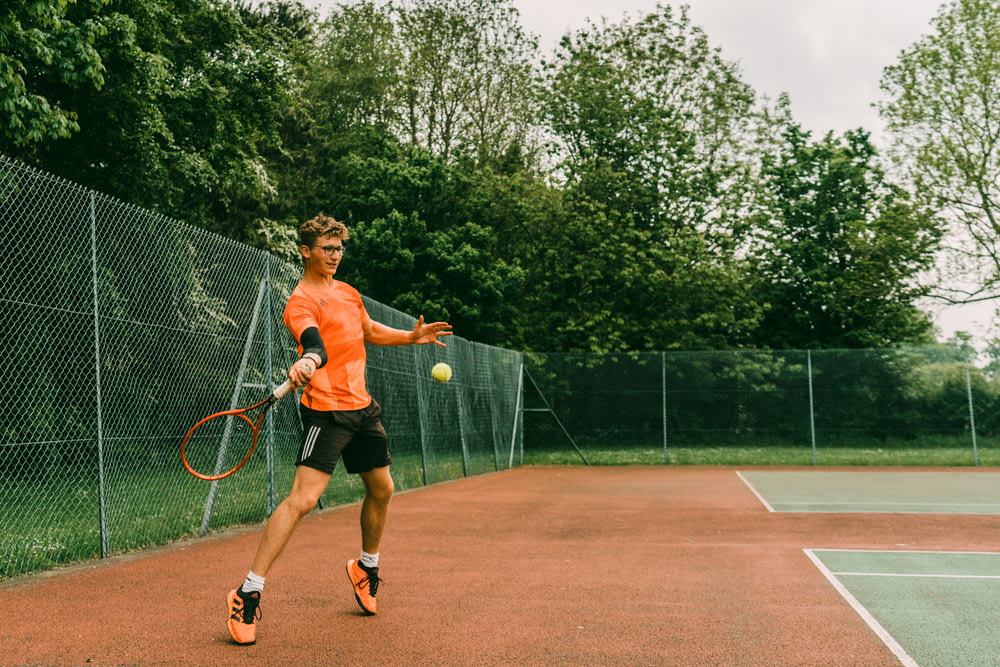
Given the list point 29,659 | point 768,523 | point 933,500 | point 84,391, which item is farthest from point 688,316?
point 29,659

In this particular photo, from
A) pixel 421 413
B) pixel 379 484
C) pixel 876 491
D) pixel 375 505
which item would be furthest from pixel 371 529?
pixel 876 491

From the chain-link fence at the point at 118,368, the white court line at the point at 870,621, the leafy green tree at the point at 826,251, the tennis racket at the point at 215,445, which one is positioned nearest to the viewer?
the white court line at the point at 870,621

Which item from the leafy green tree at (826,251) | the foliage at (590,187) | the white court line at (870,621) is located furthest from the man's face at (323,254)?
the leafy green tree at (826,251)

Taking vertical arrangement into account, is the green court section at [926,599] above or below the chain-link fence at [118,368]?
below

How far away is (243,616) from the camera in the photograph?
164 inches

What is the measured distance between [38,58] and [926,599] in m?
11.4

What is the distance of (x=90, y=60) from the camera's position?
1205 cm

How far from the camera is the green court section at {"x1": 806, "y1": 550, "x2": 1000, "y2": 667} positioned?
4.28 metres

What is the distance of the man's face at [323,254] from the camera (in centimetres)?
457

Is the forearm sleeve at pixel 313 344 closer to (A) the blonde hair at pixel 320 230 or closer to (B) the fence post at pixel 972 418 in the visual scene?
(A) the blonde hair at pixel 320 230

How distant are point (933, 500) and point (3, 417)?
1091 cm

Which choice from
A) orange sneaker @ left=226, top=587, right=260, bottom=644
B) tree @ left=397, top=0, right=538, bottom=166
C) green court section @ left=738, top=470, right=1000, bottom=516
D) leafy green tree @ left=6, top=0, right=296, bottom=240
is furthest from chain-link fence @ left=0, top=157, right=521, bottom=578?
tree @ left=397, top=0, right=538, bottom=166

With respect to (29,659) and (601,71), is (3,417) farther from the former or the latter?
(601,71)

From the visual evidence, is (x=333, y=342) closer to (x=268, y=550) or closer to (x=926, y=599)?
(x=268, y=550)
